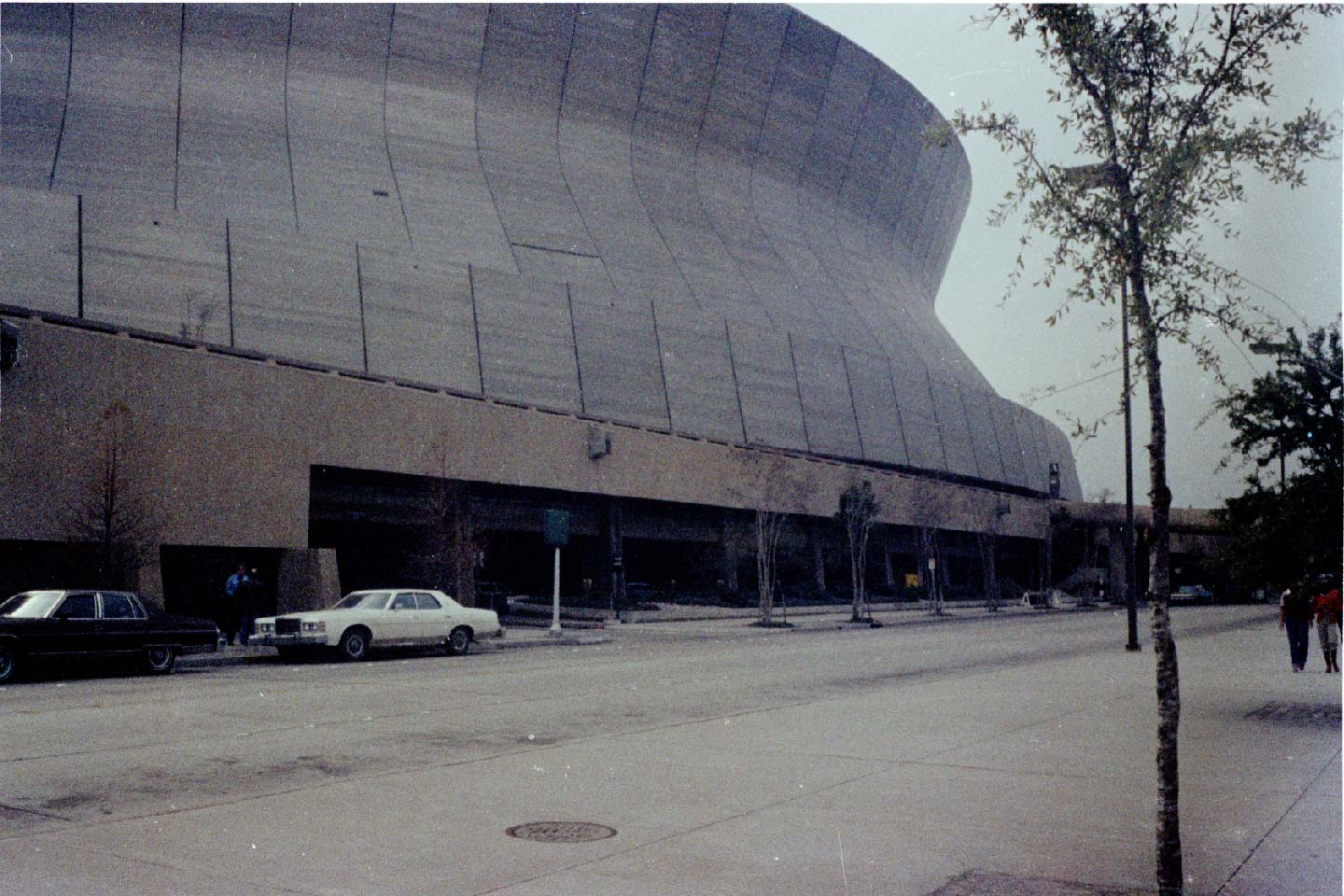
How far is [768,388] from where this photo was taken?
6350cm

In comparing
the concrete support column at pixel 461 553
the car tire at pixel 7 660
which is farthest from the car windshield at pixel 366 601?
the concrete support column at pixel 461 553

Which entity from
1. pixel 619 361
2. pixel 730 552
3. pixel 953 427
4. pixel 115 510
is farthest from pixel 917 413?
pixel 115 510

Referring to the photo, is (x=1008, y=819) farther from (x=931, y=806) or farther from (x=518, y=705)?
(x=518, y=705)

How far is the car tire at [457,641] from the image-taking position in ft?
82.8

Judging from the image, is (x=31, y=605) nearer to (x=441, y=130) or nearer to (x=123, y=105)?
(x=123, y=105)

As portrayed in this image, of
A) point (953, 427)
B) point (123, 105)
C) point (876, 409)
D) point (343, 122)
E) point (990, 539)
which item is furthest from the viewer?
point (953, 427)

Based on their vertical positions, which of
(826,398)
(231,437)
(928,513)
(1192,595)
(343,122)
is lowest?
(1192,595)

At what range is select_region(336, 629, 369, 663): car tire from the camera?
76.0 ft

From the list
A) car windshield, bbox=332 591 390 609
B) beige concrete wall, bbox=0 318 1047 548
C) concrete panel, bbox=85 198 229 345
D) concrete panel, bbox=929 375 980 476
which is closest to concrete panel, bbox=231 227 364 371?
concrete panel, bbox=85 198 229 345

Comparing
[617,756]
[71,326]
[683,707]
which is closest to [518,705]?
[683,707]

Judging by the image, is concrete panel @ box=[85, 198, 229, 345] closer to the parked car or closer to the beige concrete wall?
the beige concrete wall

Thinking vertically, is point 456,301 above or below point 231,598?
above

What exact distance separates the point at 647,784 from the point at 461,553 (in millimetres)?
30506

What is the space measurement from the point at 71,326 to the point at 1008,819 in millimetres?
27914
